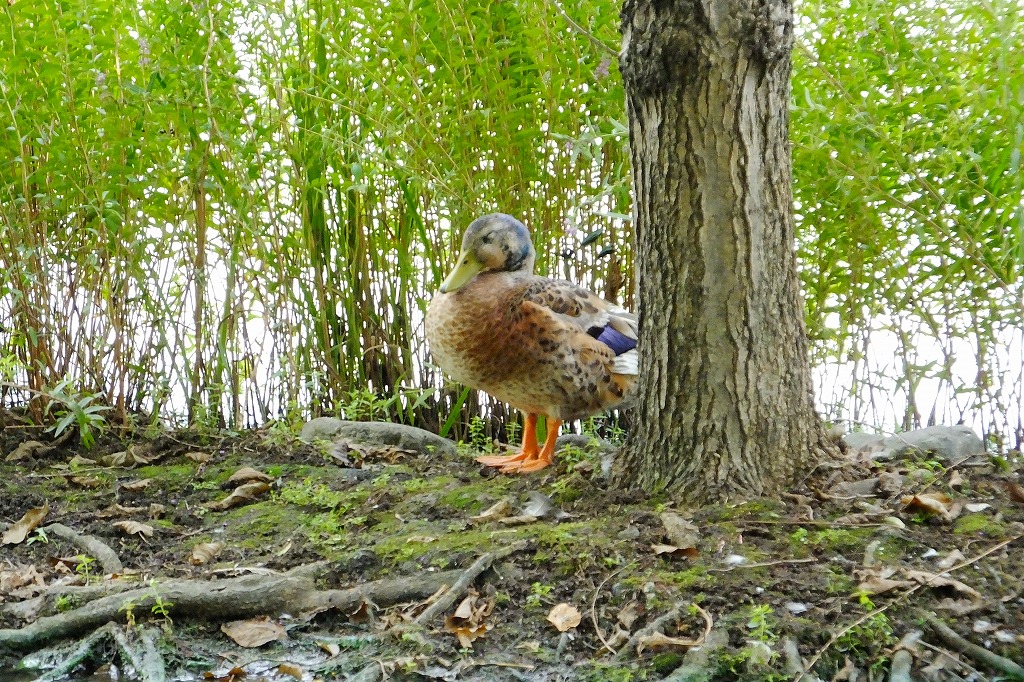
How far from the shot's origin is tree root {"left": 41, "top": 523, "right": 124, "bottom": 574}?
9.84 ft

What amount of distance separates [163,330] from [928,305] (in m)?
3.18

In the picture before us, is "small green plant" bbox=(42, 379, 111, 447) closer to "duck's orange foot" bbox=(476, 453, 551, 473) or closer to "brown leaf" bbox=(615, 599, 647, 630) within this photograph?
"duck's orange foot" bbox=(476, 453, 551, 473)

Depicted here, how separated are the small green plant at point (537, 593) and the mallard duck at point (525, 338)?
43.3 inches

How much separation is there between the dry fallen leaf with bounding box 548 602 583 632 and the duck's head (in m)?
1.58

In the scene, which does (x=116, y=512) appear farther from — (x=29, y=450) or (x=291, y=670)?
(x=291, y=670)

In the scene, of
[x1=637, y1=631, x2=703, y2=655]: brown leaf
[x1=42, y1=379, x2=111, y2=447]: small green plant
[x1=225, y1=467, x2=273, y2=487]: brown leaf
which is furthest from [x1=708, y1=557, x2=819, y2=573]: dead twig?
[x1=42, y1=379, x2=111, y2=447]: small green plant

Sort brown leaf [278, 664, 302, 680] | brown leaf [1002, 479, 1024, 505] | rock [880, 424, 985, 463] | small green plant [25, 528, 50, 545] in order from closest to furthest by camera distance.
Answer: brown leaf [278, 664, 302, 680] < brown leaf [1002, 479, 1024, 505] < small green plant [25, 528, 50, 545] < rock [880, 424, 985, 463]

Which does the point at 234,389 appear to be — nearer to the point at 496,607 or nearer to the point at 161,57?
the point at 161,57

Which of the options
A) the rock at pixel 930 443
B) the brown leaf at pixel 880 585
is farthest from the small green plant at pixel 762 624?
the rock at pixel 930 443

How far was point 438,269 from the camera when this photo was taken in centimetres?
474

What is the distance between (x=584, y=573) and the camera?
2619 millimetres

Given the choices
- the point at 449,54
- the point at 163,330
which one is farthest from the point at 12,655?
the point at 449,54

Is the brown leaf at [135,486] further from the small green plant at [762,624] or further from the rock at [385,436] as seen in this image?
the small green plant at [762,624]

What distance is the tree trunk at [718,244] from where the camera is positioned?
2.81 m
